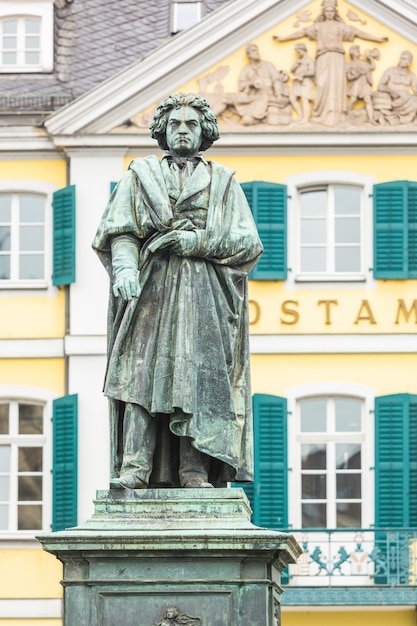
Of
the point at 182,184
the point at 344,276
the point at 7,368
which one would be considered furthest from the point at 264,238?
the point at 182,184

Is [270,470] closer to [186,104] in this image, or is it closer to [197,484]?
[186,104]

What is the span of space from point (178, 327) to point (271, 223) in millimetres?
20249

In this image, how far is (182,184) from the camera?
1029cm

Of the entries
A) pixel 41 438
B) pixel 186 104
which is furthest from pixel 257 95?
pixel 186 104

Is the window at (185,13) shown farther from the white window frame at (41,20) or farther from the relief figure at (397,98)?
the relief figure at (397,98)

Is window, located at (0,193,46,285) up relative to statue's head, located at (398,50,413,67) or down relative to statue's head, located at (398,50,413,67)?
down

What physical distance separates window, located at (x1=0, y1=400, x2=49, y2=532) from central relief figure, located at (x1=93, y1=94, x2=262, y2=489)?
2027 centimetres

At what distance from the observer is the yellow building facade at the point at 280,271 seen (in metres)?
29.9

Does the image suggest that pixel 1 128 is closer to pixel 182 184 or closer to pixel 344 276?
pixel 344 276

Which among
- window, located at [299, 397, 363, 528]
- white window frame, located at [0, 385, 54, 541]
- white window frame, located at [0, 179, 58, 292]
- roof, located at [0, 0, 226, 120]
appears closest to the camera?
window, located at [299, 397, 363, 528]

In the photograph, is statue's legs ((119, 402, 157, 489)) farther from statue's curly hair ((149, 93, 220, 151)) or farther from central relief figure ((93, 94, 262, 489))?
statue's curly hair ((149, 93, 220, 151))

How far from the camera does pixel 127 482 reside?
32.1ft

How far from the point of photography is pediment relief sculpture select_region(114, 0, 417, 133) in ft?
99.6

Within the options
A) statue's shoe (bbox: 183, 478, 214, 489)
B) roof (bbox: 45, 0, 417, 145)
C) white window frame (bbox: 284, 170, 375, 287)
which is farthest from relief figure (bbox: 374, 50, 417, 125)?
statue's shoe (bbox: 183, 478, 214, 489)
